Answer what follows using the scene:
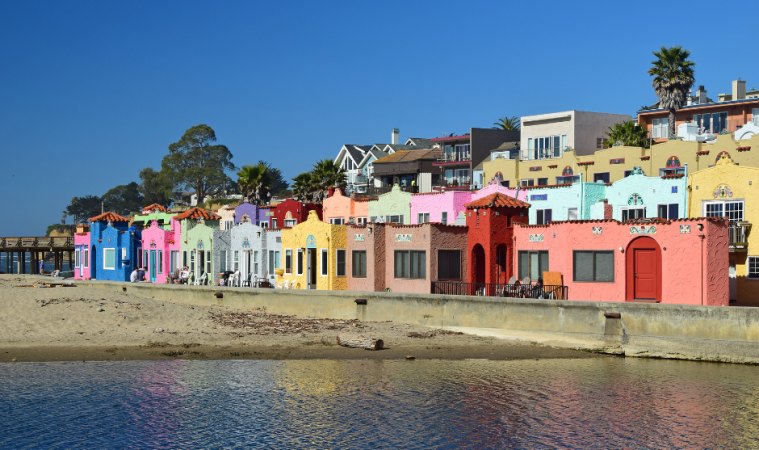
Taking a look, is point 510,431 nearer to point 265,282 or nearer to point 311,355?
point 311,355

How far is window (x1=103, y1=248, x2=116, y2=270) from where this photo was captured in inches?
2739

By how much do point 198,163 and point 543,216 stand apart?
128 meters

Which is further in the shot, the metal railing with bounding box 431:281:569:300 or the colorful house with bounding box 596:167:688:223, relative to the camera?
the colorful house with bounding box 596:167:688:223

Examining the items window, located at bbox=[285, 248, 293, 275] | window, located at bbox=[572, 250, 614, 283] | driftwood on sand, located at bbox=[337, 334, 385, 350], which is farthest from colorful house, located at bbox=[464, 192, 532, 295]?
window, located at bbox=[285, 248, 293, 275]

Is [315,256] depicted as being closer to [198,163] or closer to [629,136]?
[629,136]

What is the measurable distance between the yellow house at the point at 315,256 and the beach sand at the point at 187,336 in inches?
296

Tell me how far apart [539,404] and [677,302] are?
1226 cm

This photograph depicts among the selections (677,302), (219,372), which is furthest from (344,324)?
(677,302)

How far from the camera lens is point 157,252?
65750 mm

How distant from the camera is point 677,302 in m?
35.5

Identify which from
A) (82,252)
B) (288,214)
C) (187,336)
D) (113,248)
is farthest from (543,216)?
(82,252)

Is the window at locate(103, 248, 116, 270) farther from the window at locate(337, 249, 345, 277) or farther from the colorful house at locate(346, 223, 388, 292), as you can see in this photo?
the colorful house at locate(346, 223, 388, 292)

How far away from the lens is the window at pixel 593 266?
3772 centimetres

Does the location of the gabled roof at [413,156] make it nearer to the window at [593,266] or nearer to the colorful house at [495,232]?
the colorful house at [495,232]
